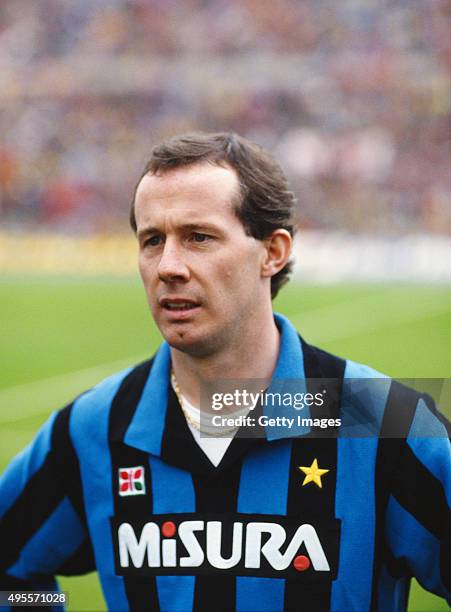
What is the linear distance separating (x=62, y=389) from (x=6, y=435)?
1561 mm

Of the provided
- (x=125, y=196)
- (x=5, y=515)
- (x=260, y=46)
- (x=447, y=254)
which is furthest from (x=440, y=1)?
(x=5, y=515)

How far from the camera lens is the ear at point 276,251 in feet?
6.37

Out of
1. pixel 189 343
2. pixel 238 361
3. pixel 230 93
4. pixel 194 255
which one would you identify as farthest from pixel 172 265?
pixel 230 93

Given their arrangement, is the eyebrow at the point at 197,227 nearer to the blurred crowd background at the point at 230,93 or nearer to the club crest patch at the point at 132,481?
the club crest patch at the point at 132,481

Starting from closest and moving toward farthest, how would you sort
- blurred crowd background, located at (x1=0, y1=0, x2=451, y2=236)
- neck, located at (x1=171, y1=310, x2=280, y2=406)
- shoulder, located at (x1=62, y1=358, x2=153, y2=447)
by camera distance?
neck, located at (x1=171, y1=310, x2=280, y2=406)
shoulder, located at (x1=62, y1=358, x2=153, y2=447)
blurred crowd background, located at (x1=0, y1=0, x2=451, y2=236)

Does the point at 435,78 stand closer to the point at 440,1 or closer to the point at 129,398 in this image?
the point at 440,1

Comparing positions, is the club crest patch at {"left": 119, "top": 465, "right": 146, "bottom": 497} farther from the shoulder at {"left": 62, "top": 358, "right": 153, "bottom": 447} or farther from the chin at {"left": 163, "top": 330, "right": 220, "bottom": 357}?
the chin at {"left": 163, "top": 330, "right": 220, "bottom": 357}

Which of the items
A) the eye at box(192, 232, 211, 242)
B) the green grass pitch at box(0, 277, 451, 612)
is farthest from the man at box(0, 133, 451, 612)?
the green grass pitch at box(0, 277, 451, 612)

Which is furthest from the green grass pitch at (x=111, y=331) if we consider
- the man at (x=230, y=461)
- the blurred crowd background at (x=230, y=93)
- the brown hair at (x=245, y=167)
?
the blurred crowd background at (x=230, y=93)

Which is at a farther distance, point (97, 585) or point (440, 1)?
point (440, 1)

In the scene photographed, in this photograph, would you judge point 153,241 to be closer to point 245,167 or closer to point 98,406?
point 245,167

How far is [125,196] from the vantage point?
18406 millimetres

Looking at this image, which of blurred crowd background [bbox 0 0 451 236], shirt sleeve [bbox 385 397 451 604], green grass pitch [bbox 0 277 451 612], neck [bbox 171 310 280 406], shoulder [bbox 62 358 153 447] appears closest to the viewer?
shirt sleeve [bbox 385 397 451 604]

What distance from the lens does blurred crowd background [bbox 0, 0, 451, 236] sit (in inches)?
721
